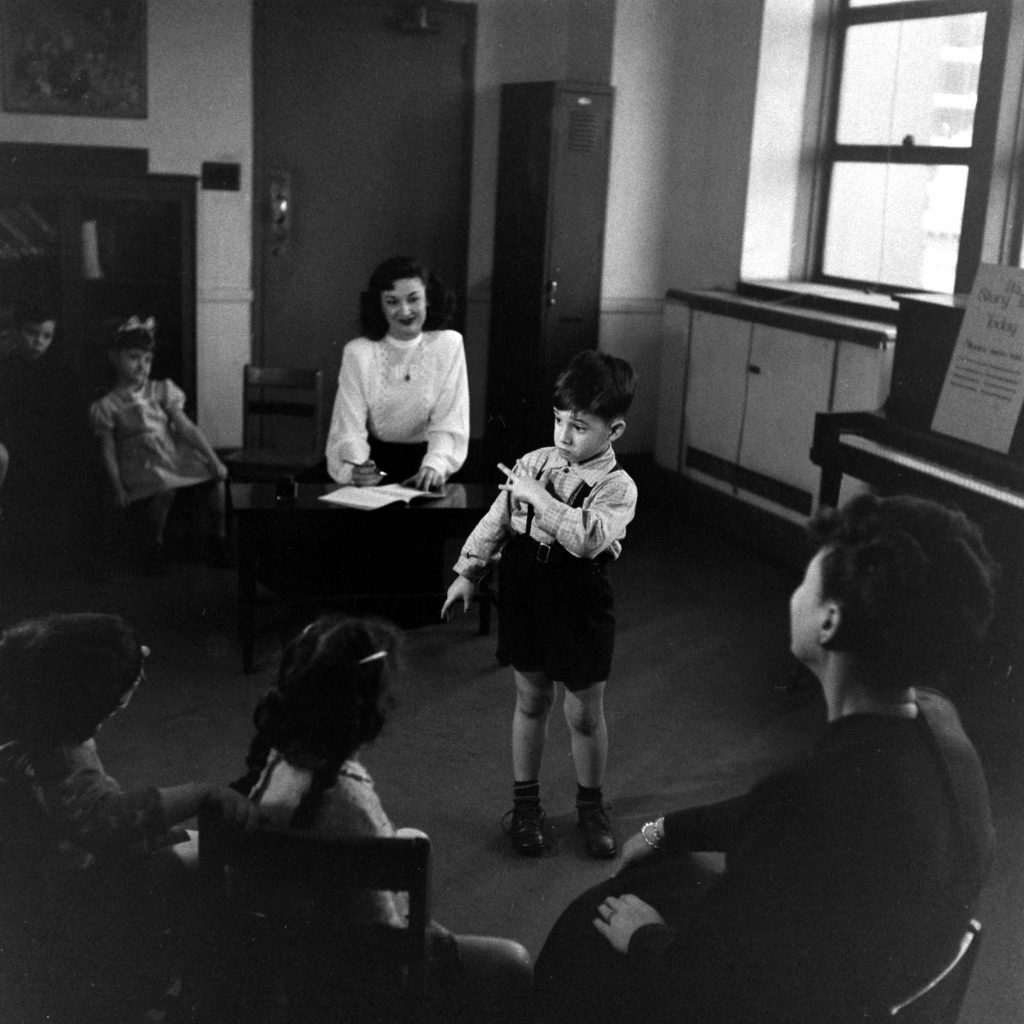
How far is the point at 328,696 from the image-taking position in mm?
1298

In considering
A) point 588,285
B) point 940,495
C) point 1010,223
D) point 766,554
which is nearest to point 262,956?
point 766,554

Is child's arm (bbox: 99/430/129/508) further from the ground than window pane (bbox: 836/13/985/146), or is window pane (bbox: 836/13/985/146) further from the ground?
window pane (bbox: 836/13/985/146)

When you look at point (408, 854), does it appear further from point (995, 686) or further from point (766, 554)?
point (995, 686)

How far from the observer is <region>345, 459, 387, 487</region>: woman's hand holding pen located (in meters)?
1.66

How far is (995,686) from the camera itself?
1697 mm

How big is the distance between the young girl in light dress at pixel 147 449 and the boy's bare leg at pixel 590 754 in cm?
63

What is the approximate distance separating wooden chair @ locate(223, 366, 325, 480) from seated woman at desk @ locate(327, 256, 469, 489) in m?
0.83

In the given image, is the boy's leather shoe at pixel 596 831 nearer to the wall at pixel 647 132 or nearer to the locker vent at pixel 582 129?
the wall at pixel 647 132

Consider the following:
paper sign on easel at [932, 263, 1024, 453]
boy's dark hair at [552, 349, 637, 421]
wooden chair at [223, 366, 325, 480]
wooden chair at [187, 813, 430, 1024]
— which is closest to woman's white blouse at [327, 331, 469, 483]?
boy's dark hair at [552, 349, 637, 421]

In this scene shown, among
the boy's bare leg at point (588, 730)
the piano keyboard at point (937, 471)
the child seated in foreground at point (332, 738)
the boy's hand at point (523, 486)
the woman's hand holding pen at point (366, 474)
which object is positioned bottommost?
the boy's bare leg at point (588, 730)

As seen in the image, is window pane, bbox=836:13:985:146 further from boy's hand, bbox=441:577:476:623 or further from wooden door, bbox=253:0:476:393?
boy's hand, bbox=441:577:476:623

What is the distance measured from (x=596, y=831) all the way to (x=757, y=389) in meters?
0.84

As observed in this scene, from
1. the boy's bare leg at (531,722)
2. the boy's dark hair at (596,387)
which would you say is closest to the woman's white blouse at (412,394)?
the boy's dark hair at (596,387)

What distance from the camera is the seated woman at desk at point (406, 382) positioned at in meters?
1.55
